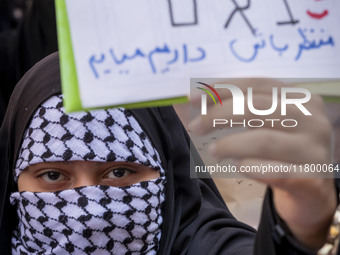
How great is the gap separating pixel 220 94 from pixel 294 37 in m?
0.16

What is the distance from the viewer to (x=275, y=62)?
2.84ft

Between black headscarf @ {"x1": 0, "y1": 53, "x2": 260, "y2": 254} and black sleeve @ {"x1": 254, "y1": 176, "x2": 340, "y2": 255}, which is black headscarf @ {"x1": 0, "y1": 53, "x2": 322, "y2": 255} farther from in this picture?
black sleeve @ {"x1": 254, "y1": 176, "x2": 340, "y2": 255}

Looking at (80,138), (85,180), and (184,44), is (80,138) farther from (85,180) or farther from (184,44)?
(184,44)

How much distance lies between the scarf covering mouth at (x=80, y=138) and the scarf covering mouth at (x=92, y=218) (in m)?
0.08

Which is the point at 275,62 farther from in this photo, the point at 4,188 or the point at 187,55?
the point at 4,188

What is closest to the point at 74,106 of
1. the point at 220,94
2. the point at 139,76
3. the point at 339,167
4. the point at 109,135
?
the point at 139,76

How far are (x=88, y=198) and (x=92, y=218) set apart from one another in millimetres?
51

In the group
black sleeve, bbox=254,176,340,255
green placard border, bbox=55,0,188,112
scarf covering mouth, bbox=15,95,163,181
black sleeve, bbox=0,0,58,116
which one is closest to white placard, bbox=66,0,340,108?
green placard border, bbox=55,0,188,112

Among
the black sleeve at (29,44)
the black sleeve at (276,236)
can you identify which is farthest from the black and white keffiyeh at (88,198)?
the black sleeve at (29,44)

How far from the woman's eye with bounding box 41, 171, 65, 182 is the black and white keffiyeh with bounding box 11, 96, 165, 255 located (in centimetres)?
5

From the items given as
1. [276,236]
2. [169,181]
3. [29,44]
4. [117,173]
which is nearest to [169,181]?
[169,181]

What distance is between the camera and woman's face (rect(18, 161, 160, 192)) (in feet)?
4.73

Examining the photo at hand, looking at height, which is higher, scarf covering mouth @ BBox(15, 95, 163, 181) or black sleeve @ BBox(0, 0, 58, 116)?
black sleeve @ BBox(0, 0, 58, 116)

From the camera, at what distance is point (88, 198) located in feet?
4.58
